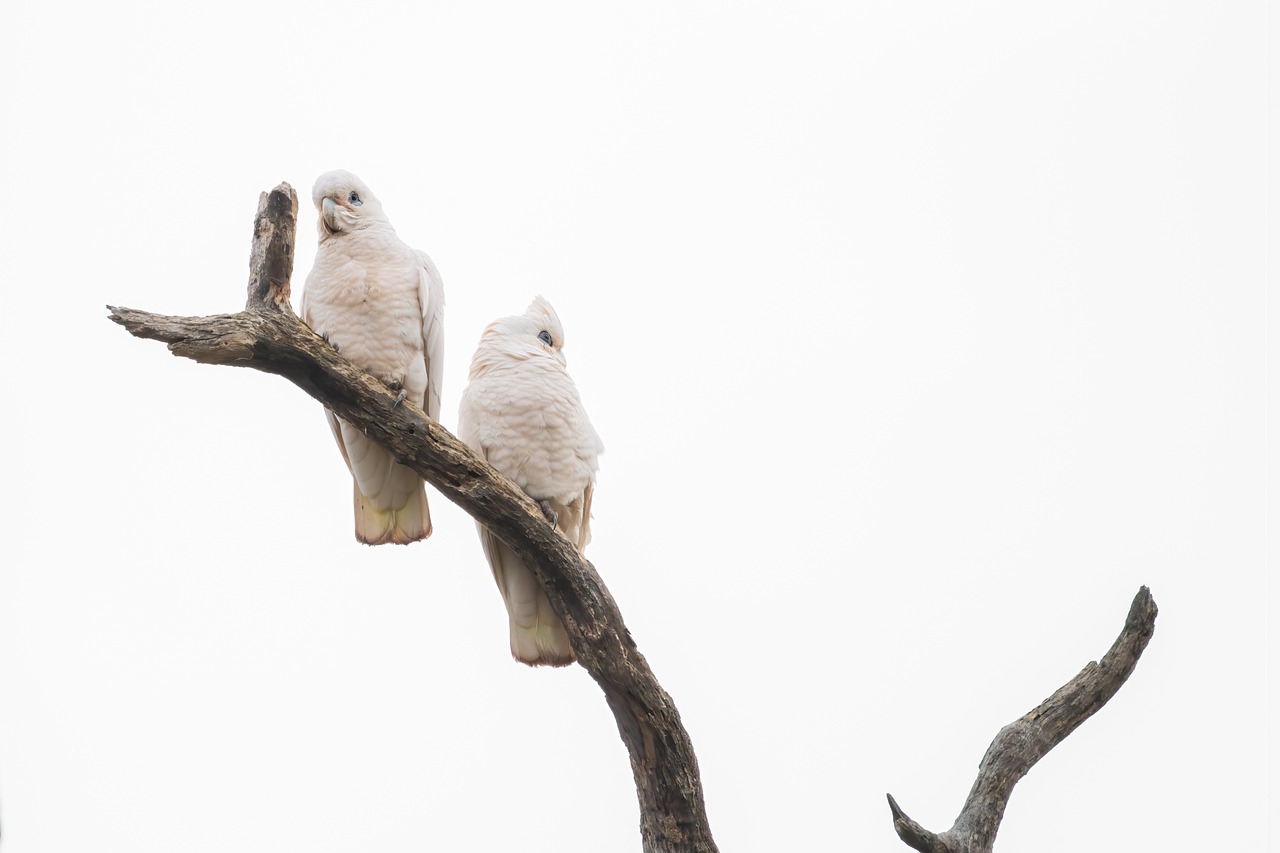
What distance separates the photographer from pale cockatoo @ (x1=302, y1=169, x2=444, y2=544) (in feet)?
12.9

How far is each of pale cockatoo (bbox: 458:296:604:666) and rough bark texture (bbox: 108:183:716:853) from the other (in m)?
0.24

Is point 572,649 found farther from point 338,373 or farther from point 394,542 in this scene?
point 338,373

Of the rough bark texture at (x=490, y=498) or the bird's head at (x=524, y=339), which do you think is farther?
the bird's head at (x=524, y=339)

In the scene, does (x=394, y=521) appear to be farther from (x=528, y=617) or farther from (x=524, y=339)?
(x=524, y=339)

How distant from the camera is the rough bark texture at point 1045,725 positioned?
3707 mm

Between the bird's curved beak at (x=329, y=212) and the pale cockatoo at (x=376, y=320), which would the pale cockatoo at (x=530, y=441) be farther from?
the bird's curved beak at (x=329, y=212)

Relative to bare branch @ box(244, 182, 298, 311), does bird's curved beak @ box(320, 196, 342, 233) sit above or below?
above

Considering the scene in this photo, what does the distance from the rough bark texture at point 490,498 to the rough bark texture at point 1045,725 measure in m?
0.98

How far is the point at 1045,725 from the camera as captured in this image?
3805 millimetres

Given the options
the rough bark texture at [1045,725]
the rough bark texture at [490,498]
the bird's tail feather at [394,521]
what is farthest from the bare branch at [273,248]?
the rough bark texture at [1045,725]

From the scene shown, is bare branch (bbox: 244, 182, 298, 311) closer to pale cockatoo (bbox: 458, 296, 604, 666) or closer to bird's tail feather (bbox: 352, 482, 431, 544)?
pale cockatoo (bbox: 458, 296, 604, 666)

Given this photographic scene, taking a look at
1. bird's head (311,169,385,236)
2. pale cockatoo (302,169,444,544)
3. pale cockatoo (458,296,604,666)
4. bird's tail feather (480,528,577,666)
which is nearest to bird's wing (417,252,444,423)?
pale cockatoo (302,169,444,544)

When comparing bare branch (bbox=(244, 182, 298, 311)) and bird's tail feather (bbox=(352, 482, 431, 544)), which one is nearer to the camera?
bare branch (bbox=(244, 182, 298, 311))

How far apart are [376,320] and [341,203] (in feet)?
1.78
